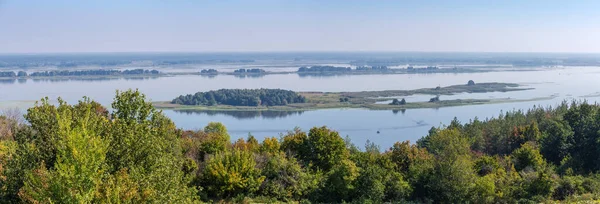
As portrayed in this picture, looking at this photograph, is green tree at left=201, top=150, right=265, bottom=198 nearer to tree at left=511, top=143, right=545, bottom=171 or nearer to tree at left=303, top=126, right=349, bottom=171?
tree at left=303, top=126, right=349, bottom=171

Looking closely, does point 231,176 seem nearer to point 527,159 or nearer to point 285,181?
point 285,181

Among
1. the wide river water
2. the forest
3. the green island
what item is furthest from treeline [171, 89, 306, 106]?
the forest

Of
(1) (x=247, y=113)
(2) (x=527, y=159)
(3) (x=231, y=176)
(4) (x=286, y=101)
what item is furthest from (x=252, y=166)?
(4) (x=286, y=101)

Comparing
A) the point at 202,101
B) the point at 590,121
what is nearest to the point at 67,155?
the point at 590,121

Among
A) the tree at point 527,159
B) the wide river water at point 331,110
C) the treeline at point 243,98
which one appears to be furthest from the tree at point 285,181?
the treeline at point 243,98

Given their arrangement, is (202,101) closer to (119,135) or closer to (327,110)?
(327,110)

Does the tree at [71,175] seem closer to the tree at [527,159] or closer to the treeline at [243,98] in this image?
the tree at [527,159]

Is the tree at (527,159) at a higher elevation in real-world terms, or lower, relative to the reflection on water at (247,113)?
higher
